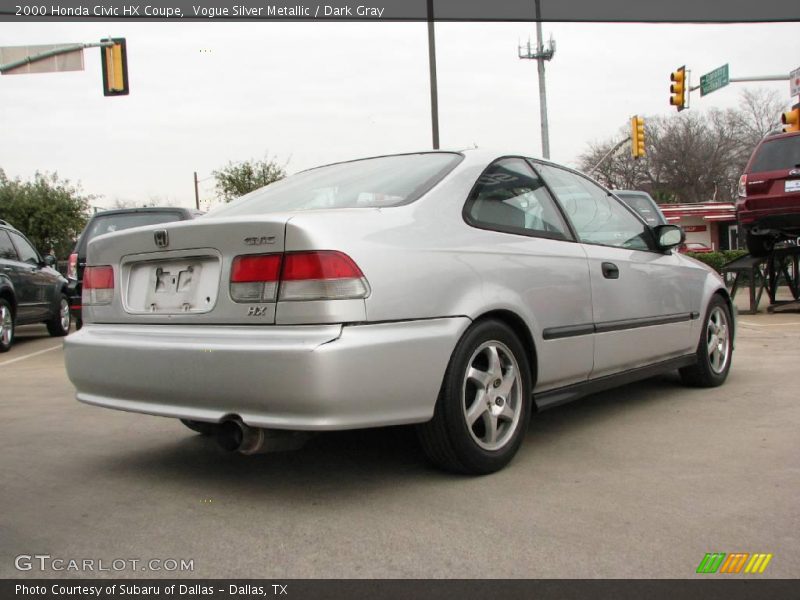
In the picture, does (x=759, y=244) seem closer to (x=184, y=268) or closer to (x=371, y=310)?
(x=371, y=310)

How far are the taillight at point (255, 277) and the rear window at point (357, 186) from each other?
599 mm

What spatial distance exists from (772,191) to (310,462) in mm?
8051

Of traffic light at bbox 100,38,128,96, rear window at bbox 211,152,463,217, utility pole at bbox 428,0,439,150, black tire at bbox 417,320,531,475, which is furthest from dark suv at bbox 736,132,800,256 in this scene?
traffic light at bbox 100,38,128,96

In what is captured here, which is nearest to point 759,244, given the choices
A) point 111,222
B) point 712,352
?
point 712,352

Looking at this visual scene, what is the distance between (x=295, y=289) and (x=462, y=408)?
855 millimetres

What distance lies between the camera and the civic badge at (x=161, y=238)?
10.6ft

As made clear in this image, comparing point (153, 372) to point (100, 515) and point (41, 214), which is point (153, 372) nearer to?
point (100, 515)

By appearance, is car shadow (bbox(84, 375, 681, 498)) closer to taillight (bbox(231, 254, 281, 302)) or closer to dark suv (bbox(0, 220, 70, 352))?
taillight (bbox(231, 254, 281, 302))

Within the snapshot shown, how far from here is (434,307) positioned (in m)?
3.06

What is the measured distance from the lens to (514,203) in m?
3.82

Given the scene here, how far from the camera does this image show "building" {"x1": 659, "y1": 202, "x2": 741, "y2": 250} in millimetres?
40375

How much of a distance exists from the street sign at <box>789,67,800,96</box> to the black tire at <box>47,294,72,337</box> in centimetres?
1474

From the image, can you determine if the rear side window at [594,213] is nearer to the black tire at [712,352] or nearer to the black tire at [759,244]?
the black tire at [712,352]

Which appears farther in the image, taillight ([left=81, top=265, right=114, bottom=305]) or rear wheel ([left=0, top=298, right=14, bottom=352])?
rear wheel ([left=0, top=298, right=14, bottom=352])
